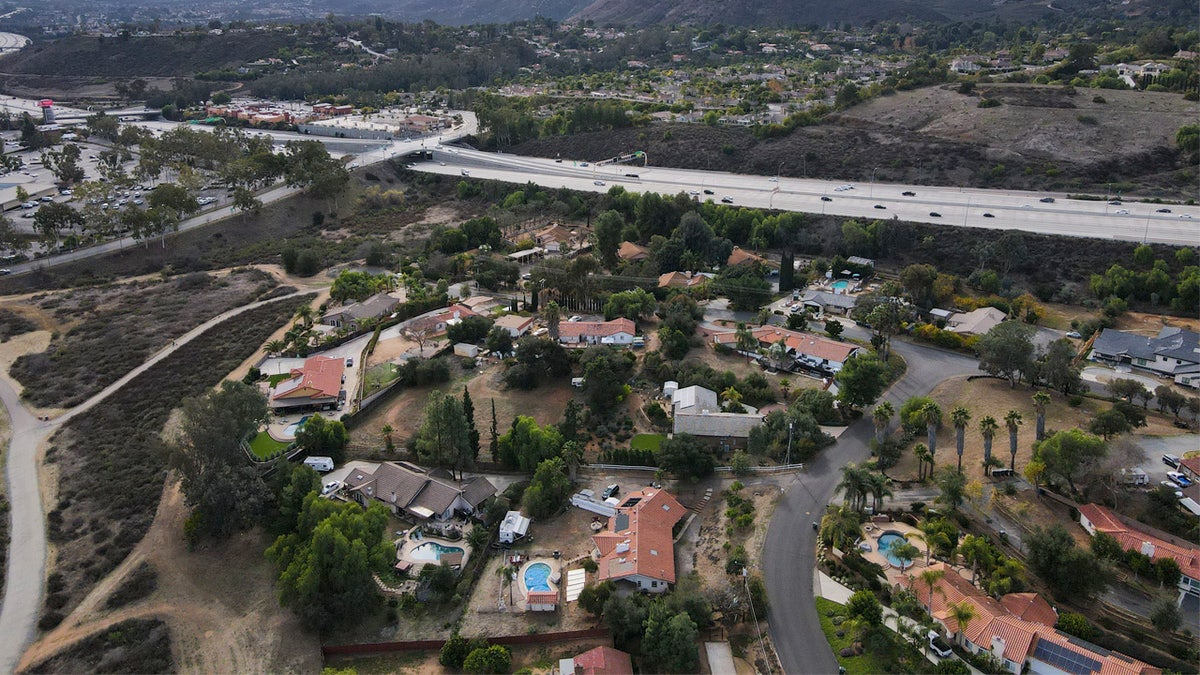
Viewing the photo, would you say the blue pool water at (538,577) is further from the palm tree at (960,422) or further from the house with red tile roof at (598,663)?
the palm tree at (960,422)

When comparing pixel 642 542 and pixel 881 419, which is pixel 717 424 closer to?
pixel 881 419

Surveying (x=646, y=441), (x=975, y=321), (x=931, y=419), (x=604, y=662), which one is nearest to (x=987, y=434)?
(x=931, y=419)

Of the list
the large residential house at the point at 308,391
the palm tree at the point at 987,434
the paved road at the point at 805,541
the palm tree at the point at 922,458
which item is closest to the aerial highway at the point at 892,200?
the paved road at the point at 805,541

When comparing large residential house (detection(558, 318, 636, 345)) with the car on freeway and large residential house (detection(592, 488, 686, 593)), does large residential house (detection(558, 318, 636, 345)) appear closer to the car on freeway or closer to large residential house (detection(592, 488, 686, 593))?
large residential house (detection(592, 488, 686, 593))

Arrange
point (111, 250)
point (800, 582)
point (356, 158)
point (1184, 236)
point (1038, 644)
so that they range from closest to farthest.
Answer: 1. point (1038, 644)
2. point (800, 582)
3. point (1184, 236)
4. point (111, 250)
5. point (356, 158)

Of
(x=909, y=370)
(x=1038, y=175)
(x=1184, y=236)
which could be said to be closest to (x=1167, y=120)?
(x=1038, y=175)

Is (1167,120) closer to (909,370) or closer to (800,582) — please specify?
(909,370)
